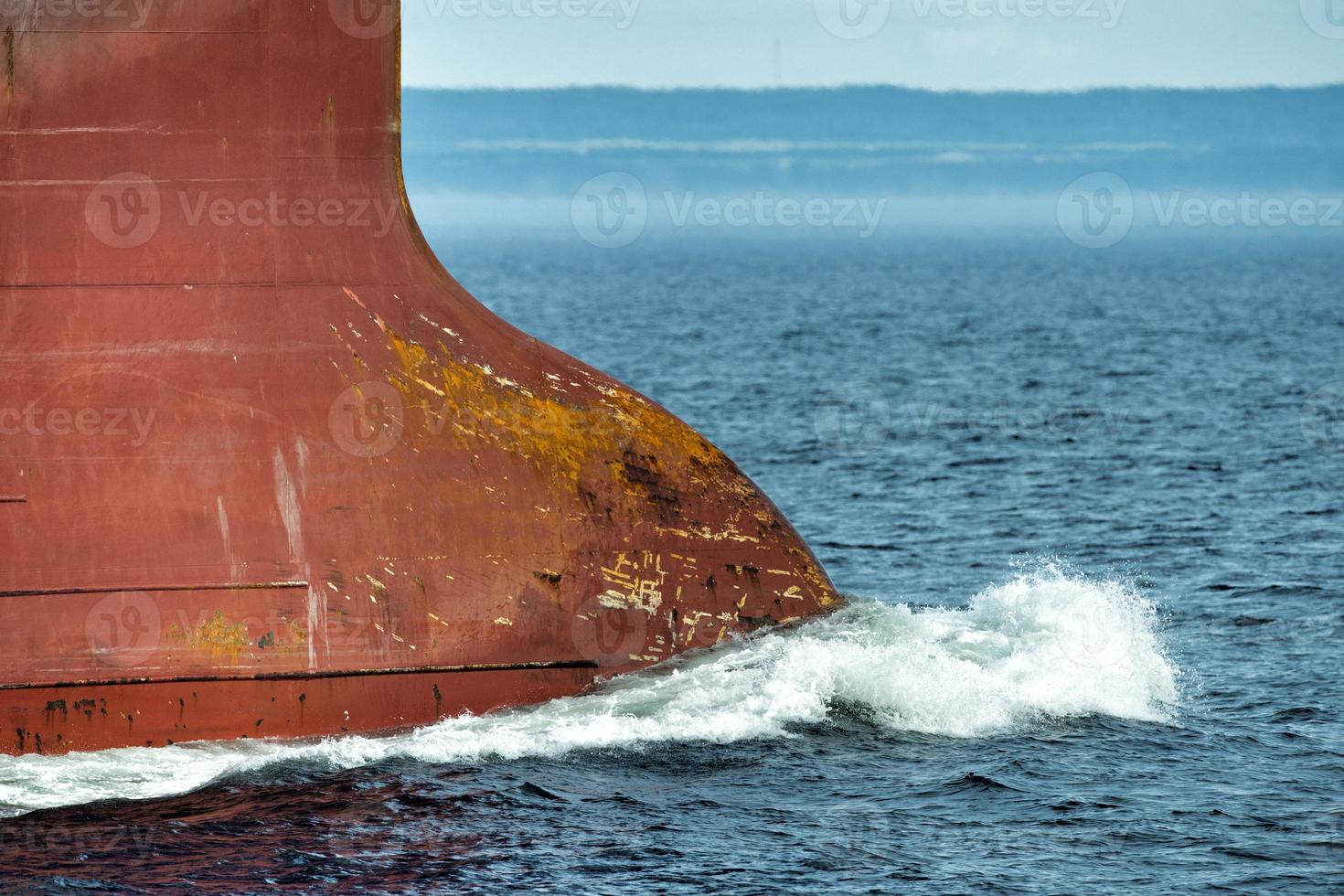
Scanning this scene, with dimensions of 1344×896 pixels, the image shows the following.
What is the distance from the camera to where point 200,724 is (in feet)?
41.2

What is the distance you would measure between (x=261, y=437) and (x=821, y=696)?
539 cm

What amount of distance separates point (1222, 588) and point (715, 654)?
856cm

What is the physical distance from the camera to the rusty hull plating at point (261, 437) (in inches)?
497

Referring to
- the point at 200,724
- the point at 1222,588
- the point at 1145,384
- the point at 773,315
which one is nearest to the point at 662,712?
the point at 200,724

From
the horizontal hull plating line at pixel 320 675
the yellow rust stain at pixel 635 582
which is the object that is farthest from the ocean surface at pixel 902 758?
the yellow rust stain at pixel 635 582

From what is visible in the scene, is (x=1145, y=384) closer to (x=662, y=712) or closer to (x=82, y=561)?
(x=662, y=712)

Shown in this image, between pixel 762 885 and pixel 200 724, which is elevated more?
pixel 200 724

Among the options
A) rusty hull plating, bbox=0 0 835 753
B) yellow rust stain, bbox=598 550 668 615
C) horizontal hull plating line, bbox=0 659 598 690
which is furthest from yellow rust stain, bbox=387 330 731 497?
horizontal hull plating line, bbox=0 659 598 690

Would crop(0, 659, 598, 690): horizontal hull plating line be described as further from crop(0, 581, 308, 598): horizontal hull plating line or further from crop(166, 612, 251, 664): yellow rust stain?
crop(0, 581, 308, 598): horizontal hull plating line

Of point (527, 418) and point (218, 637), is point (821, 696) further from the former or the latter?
point (218, 637)

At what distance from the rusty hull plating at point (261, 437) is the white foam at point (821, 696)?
8.9 inches

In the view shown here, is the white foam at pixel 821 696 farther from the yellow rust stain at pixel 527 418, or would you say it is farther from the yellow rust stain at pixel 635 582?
the yellow rust stain at pixel 527 418

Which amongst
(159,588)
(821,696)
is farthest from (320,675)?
(821,696)

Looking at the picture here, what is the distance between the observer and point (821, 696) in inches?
573
